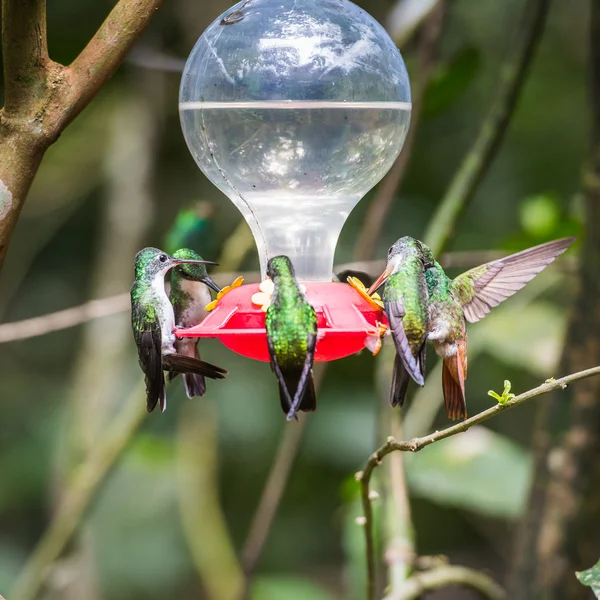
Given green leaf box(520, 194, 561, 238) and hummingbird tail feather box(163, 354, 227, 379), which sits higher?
hummingbird tail feather box(163, 354, 227, 379)

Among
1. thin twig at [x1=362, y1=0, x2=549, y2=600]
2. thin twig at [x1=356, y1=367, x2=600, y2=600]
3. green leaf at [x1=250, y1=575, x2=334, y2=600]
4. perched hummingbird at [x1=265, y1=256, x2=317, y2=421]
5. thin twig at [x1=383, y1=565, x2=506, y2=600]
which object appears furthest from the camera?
green leaf at [x1=250, y1=575, x2=334, y2=600]

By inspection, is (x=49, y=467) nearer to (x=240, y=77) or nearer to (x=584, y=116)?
(x=584, y=116)

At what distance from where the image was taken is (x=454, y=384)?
194 centimetres

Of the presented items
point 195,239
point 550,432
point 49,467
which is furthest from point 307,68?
point 49,467

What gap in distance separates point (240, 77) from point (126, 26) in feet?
1.48

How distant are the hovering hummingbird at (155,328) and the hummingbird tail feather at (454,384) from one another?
48 centimetres

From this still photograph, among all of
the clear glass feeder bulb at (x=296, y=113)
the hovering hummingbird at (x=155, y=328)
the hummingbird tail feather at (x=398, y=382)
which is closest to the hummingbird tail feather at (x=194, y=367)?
the hovering hummingbird at (x=155, y=328)

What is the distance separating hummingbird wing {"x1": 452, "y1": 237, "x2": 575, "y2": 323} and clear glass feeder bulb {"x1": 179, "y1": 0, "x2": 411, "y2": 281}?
0.30 m

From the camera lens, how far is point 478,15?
6.84 metres

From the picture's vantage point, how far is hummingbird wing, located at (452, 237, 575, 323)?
6.86ft

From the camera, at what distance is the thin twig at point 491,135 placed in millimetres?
2666

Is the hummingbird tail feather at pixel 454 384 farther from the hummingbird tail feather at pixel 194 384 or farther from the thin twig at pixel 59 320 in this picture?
the thin twig at pixel 59 320

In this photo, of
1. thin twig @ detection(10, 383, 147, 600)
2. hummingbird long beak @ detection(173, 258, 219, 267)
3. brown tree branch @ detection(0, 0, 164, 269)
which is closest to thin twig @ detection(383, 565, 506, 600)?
hummingbird long beak @ detection(173, 258, 219, 267)

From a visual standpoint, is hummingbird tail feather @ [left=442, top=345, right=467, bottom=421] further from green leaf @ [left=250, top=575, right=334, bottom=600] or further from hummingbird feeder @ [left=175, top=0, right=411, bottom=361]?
green leaf @ [left=250, top=575, right=334, bottom=600]
